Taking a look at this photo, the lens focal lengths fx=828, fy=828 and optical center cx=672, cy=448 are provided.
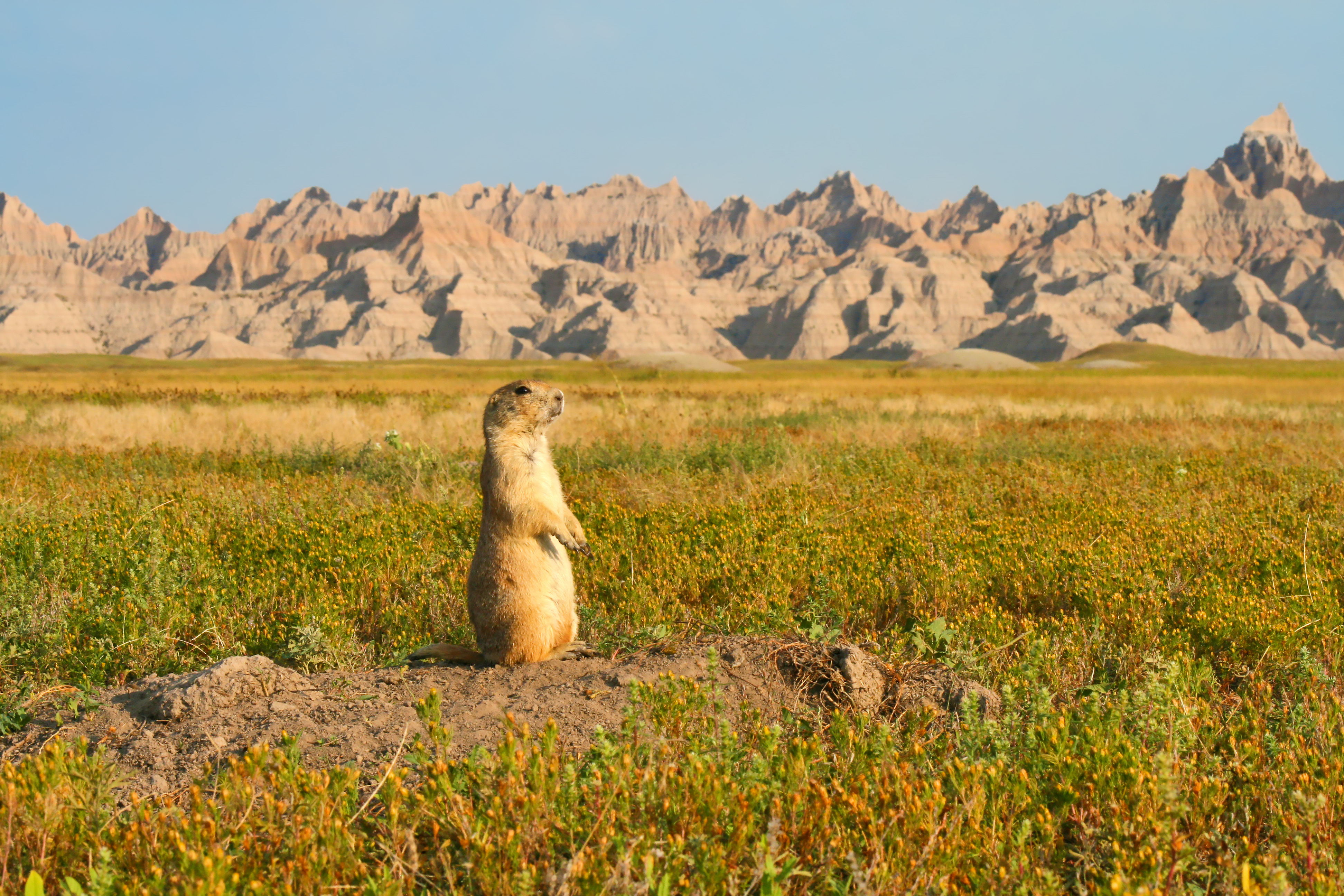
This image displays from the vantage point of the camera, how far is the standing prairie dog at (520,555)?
4887 mm

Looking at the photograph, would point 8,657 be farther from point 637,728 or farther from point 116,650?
point 637,728

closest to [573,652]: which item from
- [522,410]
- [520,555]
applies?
[520,555]

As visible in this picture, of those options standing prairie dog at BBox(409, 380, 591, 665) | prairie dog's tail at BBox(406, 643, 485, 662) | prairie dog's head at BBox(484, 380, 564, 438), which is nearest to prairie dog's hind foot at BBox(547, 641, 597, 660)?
standing prairie dog at BBox(409, 380, 591, 665)

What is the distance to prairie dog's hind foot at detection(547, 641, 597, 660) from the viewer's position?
16.7 ft

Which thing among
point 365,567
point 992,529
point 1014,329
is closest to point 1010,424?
point 992,529

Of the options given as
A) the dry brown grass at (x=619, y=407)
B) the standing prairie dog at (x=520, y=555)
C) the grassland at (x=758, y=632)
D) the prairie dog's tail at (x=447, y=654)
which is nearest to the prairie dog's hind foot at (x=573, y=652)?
the standing prairie dog at (x=520, y=555)

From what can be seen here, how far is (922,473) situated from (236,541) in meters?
8.61

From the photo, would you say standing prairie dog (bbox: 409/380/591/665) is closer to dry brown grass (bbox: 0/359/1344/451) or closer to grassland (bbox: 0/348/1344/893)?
grassland (bbox: 0/348/1344/893)

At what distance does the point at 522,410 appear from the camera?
525 cm

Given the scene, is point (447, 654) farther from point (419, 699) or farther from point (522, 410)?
point (522, 410)

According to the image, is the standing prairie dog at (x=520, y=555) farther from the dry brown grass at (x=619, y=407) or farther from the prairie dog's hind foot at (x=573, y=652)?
the dry brown grass at (x=619, y=407)

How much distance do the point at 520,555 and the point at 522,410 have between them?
94cm

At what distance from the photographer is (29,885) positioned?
2.36m

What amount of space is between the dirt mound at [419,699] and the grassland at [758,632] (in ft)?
0.71
